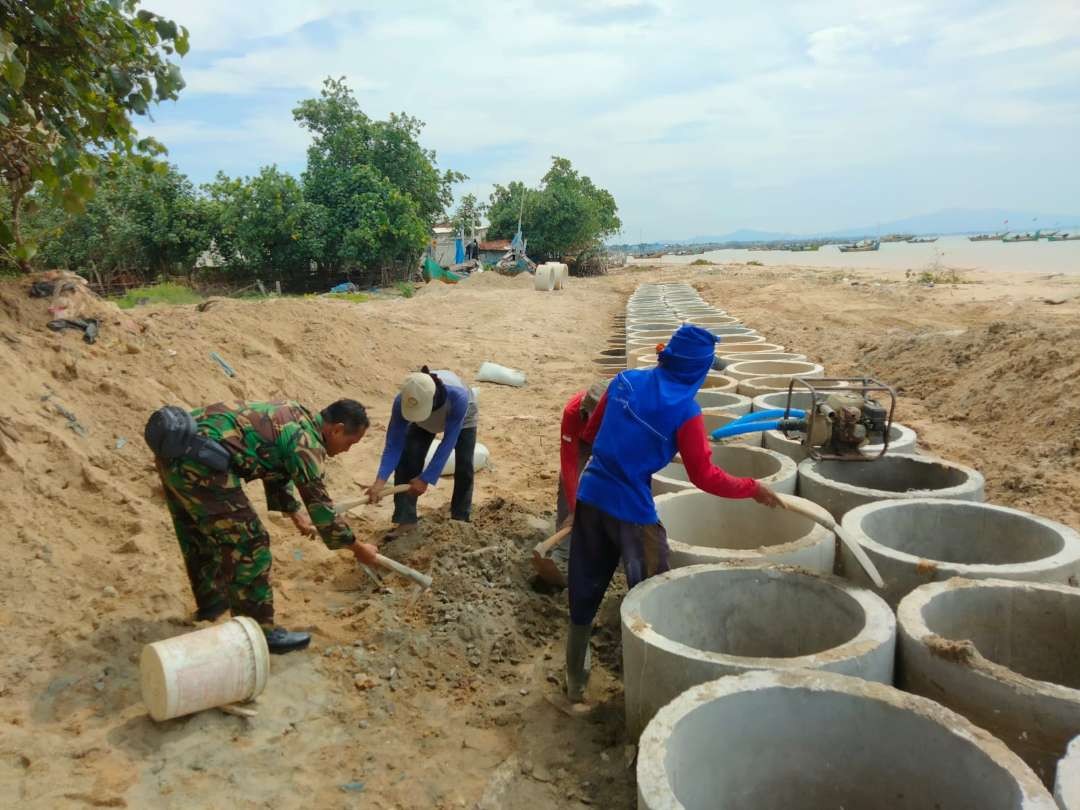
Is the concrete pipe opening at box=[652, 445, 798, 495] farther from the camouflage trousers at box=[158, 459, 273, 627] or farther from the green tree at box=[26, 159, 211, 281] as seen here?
the green tree at box=[26, 159, 211, 281]

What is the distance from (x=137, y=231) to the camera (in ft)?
75.0

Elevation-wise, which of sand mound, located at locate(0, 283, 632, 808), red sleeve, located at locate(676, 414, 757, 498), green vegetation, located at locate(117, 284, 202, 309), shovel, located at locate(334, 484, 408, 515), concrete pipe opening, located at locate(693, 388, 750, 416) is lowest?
sand mound, located at locate(0, 283, 632, 808)

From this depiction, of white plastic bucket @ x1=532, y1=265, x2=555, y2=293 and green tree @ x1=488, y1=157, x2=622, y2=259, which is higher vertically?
green tree @ x1=488, y1=157, x2=622, y2=259

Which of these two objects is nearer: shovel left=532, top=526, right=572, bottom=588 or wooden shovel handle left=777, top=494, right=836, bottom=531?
wooden shovel handle left=777, top=494, right=836, bottom=531

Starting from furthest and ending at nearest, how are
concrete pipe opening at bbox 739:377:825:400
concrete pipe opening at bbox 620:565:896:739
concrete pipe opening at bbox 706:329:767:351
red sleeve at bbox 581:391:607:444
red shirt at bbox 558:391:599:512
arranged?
concrete pipe opening at bbox 706:329:767:351 → concrete pipe opening at bbox 739:377:825:400 → red shirt at bbox 558:391:599:512 → red sleeve at bbox 581:391:607:444 → concrete pipe opening at bbox 620:565:896:739

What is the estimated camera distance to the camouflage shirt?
11.1 ft

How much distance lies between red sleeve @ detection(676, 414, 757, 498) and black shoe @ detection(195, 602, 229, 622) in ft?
7.92

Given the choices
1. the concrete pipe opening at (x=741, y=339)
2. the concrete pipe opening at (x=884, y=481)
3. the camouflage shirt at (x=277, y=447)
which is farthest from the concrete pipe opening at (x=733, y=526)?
the concrete pipe opening at (x=741, y=339)

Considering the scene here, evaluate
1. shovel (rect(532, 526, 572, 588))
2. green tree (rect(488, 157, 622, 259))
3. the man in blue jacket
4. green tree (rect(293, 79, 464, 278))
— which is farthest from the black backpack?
green tree (rect(488, 157, 622, 259))

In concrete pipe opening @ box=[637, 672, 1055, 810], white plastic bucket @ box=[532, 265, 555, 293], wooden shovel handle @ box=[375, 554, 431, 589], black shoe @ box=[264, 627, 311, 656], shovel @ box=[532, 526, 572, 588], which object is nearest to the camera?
concrete pipe opening @ box=[637, 672, 1055, 810]

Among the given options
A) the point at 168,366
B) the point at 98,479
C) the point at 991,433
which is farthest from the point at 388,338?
the point at 991,433

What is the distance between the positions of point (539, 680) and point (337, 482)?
10.6ft

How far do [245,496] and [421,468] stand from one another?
1672 mm

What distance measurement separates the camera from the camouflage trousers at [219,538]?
3328 mm
